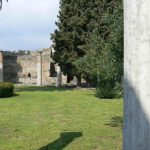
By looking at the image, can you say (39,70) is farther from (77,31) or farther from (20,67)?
(77,31)

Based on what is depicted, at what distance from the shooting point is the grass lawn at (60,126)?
10.7m

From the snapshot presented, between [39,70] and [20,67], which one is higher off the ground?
[20,67]

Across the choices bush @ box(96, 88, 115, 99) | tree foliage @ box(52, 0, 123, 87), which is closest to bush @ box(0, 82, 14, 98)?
bush @ box(96, 88, 115, 99)

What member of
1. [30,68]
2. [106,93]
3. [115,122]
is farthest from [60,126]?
[30,68]

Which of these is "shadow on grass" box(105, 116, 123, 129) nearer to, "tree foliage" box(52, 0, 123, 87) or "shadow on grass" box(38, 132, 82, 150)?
"shadow on grass" box(38, 132, 82, 150)

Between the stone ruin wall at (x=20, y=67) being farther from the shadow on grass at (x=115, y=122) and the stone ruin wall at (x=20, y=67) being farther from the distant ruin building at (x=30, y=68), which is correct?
the shadow on grass at (x=115, y=122)

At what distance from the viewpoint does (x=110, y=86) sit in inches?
1048

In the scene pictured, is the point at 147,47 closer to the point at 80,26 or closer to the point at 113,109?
the point at 113,109

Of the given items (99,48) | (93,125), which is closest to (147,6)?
(93,125)

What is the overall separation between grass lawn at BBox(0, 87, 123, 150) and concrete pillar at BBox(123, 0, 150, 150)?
8.45 m

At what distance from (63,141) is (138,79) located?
370 inches

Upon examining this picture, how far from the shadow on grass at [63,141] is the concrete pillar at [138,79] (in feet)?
27.8

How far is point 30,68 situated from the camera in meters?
48.8

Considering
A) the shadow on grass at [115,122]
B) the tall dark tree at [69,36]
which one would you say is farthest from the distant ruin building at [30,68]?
Answer: the shadow on grass at [115,122]
